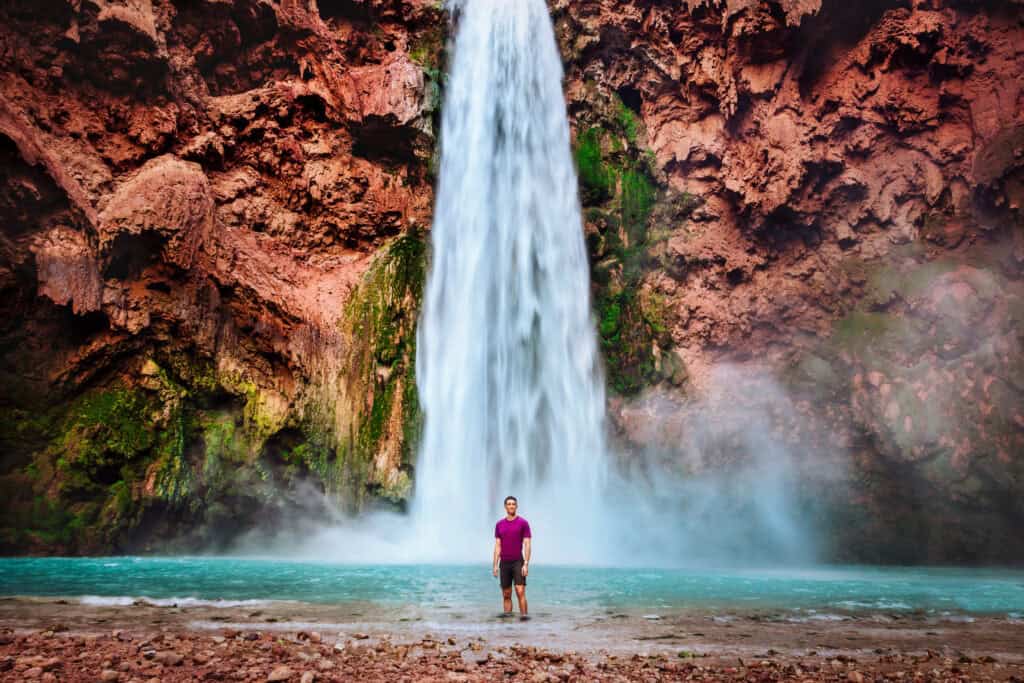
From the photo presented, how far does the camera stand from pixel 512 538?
266 inches

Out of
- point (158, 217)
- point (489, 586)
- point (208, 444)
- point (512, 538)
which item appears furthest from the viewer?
point (208, 444)

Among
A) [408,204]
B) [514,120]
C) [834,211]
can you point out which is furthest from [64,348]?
[834,211]

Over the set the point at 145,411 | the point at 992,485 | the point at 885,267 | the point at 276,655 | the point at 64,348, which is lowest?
the point at 276,655

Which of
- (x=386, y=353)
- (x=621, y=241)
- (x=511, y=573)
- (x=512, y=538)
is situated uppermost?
(x=621, y=241)

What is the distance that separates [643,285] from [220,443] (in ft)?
36.3

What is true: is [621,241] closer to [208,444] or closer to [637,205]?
[637,205]

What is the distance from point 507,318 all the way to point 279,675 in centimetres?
1372

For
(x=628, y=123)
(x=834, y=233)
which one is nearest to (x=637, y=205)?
(x=628, y=123)

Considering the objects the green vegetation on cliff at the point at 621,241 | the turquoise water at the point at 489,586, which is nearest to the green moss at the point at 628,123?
the green vegetation on cliff at the point at 621,241

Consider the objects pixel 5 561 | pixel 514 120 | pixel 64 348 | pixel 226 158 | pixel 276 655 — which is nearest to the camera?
A: pixel 276 655

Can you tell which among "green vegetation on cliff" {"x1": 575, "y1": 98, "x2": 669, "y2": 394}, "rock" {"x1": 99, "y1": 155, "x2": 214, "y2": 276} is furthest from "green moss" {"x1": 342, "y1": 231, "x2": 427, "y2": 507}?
"green vegetation on cliff" {"x1": 575, "y1": 98, "x2": 669, "y2": 394}

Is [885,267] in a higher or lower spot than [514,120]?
lower

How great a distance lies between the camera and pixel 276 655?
186 inches

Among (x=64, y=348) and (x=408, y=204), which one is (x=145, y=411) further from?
(x=408, y=204)
